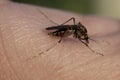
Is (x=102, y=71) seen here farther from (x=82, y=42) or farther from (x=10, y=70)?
(x=10, y=70)

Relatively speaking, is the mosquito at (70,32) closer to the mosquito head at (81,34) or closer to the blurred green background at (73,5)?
the mosquito head at (81,34)

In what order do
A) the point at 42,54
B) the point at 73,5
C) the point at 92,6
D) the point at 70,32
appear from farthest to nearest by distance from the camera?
the point at 92,6
the point at 73,5
the point at 70,32
the point at 42,54

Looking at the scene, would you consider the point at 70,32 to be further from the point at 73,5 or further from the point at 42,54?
the point at 73,5

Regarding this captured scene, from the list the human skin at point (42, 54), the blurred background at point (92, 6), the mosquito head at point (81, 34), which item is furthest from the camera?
the blurred background at point (92, 6)

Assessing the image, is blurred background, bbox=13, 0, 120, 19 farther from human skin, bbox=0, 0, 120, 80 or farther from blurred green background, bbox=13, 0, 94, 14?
human skin, bbox=0, 0, 120, 80

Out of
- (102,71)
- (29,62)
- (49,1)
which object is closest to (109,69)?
(102,71)

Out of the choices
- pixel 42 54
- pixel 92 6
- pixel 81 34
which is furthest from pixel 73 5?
pixel 42 54

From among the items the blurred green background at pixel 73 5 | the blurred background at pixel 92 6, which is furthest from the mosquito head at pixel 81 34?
the blurred background at pixel 92 6
